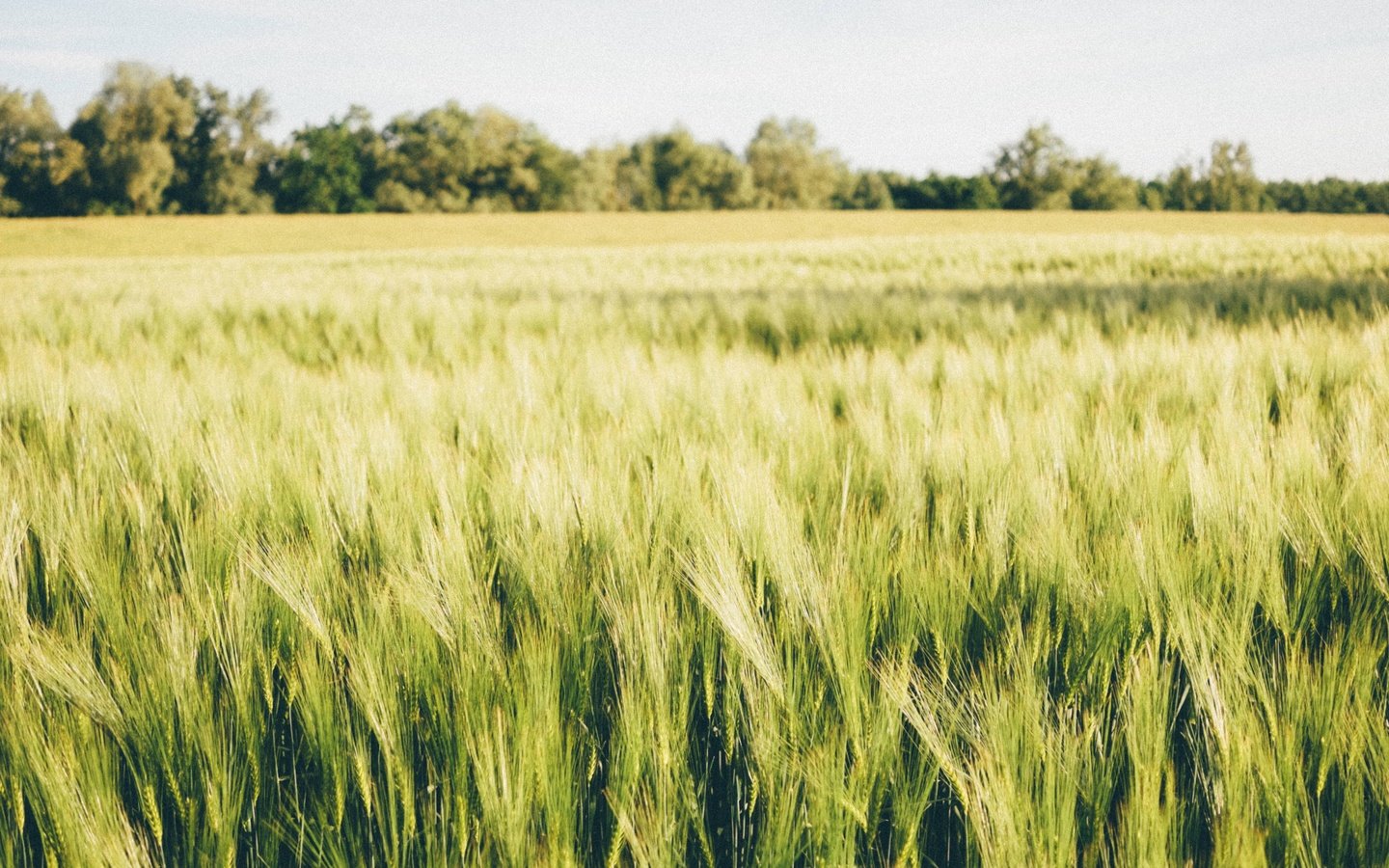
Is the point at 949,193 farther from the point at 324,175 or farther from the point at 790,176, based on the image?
the point at 324,175

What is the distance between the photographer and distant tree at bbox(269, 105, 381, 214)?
49562 millimetres

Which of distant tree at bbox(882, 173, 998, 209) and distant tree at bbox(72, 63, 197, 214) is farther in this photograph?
distant tree at bbox(882, 173, 998, 209)

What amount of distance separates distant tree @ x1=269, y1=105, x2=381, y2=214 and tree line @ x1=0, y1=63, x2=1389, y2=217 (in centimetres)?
10

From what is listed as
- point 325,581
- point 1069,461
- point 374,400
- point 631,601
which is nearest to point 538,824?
point 631,601

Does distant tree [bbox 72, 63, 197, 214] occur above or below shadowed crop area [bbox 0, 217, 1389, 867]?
above

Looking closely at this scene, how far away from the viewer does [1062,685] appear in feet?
2.77

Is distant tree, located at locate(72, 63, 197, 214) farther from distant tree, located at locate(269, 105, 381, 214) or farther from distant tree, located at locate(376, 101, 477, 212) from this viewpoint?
distant tree, located at locate(376, 101, 477, 212)

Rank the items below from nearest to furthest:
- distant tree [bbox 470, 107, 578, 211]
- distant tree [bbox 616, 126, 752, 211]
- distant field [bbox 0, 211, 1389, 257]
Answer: distant field [bbox 0, 211, 1389, 257] → distant tree [bbox 470, 107, 578, 211] → distant tree [bbox 616, 126, 752, 211]

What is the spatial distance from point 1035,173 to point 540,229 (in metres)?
52.2

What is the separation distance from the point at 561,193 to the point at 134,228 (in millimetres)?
28263

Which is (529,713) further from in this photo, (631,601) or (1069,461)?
(1069,461)

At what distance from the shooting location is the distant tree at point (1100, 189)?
217ft

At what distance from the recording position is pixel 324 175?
50375 mm

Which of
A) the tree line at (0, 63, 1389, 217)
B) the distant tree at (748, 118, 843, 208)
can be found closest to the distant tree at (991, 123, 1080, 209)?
the tree line at (0, 63, 1389, 217)
